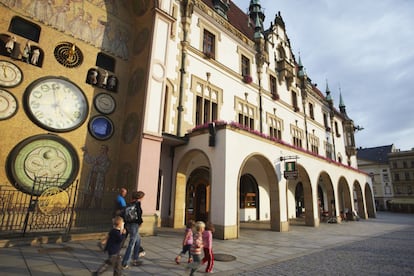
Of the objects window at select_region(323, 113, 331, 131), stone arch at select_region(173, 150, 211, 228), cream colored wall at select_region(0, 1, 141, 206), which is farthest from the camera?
window at select_region(323, 113, 331, 131)

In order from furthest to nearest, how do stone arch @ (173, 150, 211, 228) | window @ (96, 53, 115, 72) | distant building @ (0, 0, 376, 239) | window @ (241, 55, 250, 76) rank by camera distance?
1. window @ (241, 55, 250, 76)
2. stone arch @ (173, 150, 211, 228)
3. window @ (96, 53, 115, 72)
4. distant building @ (0, 0, 376, 239)

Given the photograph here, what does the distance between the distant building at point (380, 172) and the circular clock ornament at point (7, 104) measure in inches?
2441

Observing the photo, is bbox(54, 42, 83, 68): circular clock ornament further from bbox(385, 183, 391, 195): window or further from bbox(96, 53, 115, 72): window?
bbox(385, 183, 391, 195): window

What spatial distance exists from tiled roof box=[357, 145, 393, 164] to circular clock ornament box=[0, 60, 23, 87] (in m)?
70.2

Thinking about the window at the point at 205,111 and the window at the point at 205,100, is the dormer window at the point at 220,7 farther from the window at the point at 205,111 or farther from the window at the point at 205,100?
the window at the point at 205,111

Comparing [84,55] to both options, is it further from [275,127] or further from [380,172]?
[380,172]

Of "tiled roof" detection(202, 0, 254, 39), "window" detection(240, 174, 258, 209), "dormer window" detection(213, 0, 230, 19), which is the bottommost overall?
"window" detection(240, 174, 258, 209)

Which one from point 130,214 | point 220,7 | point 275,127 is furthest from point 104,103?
point 275,127

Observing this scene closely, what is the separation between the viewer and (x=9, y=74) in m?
8.88

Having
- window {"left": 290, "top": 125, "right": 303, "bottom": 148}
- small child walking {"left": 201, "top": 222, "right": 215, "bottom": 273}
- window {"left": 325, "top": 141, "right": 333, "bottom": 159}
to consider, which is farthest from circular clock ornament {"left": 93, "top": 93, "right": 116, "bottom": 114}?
window {"left": 325, "top": 141, "right": 333, "bottom": 159}

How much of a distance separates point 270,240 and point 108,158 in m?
8.25

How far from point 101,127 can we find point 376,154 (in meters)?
70.9

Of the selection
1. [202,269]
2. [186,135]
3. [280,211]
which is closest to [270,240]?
[280,211]

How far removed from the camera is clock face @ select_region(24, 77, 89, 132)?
30.5 ft
